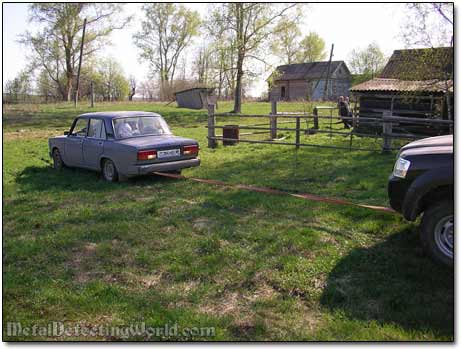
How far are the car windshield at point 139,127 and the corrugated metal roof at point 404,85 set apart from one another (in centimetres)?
1026

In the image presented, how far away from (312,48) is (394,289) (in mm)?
72450

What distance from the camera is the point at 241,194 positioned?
7.66 metres

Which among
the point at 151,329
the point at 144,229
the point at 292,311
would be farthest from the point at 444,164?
the point at 144,229

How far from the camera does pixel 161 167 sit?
28.9 feet

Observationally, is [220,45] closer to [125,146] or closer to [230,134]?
[230,134]

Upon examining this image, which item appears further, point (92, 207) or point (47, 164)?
point (47, 164)

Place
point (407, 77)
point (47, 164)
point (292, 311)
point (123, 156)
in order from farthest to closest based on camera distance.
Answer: point (407, 77)
point (47, 164)
point (123, 156)
point (292, 311)

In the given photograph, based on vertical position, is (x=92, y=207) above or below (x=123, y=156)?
below

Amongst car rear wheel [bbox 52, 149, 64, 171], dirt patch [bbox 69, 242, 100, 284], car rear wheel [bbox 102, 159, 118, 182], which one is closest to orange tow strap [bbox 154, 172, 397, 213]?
car rear wheel [bbox 102, 159, 118, 182]

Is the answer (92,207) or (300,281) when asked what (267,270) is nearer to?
(300,281)

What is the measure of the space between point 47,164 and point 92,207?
505 centimetres

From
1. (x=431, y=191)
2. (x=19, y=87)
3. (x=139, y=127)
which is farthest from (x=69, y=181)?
(x=19, y=87)

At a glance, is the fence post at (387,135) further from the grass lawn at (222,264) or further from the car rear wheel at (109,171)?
the car rear wheel at (109,171)

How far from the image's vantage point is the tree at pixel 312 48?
234 ft
